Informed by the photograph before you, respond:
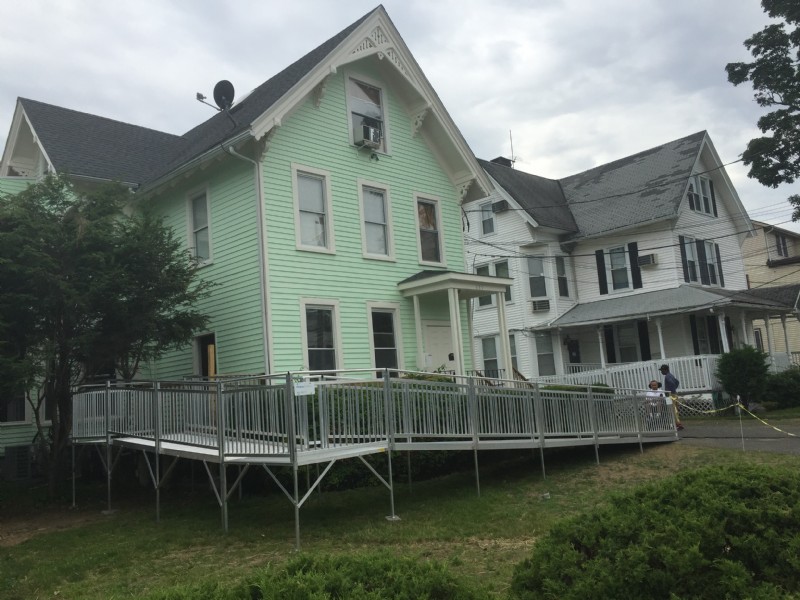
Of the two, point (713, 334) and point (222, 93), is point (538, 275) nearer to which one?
point (713, 334)

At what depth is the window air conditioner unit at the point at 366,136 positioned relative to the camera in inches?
683

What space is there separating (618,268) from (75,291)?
72.0 feet

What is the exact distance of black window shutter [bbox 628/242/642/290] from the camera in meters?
28.2

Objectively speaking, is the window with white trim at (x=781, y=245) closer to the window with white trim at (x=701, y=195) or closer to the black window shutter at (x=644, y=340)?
the window with white trim at (x=701, y=195)

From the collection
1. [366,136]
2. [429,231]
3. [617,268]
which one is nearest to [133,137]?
[366,136]

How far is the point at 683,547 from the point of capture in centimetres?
402

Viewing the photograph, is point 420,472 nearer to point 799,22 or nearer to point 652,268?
point 652,268

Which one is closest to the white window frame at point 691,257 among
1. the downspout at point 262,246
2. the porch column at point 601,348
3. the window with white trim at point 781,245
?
the porch column at point 601,348

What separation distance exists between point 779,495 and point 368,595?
2678 millimetres

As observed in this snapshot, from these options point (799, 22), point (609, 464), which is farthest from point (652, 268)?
point (609, 464)

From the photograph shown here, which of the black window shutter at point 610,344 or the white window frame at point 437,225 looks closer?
the white window frame at point 437,225

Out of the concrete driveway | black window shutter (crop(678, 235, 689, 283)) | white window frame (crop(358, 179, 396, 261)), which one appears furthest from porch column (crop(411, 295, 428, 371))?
black window shutter (crop(678, 235, 689, 283))

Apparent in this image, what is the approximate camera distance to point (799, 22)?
26.3 m

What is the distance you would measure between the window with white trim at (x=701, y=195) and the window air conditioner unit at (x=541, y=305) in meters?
7.07
